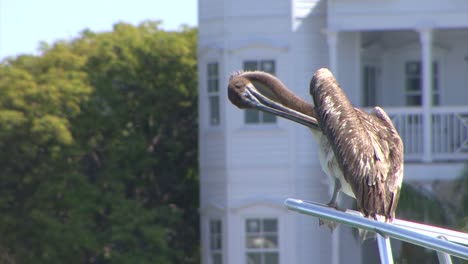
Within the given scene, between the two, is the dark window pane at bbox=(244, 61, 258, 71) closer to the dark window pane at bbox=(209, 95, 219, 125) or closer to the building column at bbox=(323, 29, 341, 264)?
the dark window pane at bbox=(209, 95, 219, 125)

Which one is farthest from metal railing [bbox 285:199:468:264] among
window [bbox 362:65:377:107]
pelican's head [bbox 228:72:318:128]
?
window [bbox 362:65:377:107]

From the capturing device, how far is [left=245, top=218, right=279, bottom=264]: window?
2661cm

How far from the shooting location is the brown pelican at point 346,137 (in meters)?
8.65

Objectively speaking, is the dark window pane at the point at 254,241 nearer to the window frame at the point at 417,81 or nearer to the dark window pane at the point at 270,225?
the dark window pane at the point at 270,225

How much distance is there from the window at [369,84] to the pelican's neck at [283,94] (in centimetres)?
1725

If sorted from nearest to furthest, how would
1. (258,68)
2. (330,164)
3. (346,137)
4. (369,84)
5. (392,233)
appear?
(392,233)
(346,137)
(330,164)
(258,68)
(369,84)

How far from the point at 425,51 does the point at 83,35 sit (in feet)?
33.2

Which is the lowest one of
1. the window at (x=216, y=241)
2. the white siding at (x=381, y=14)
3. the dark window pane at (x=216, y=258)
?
the dark window pane at (x=216, y=258)

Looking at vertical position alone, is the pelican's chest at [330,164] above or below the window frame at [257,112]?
below

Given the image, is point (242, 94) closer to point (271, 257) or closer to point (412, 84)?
point (271, 257)

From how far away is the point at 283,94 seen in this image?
10.2 meters

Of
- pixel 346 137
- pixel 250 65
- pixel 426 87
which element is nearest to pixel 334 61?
pixel 426 87

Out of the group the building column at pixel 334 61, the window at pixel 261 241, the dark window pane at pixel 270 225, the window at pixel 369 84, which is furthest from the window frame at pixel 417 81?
the window at pixel 261 241

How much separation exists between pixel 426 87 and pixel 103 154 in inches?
307
